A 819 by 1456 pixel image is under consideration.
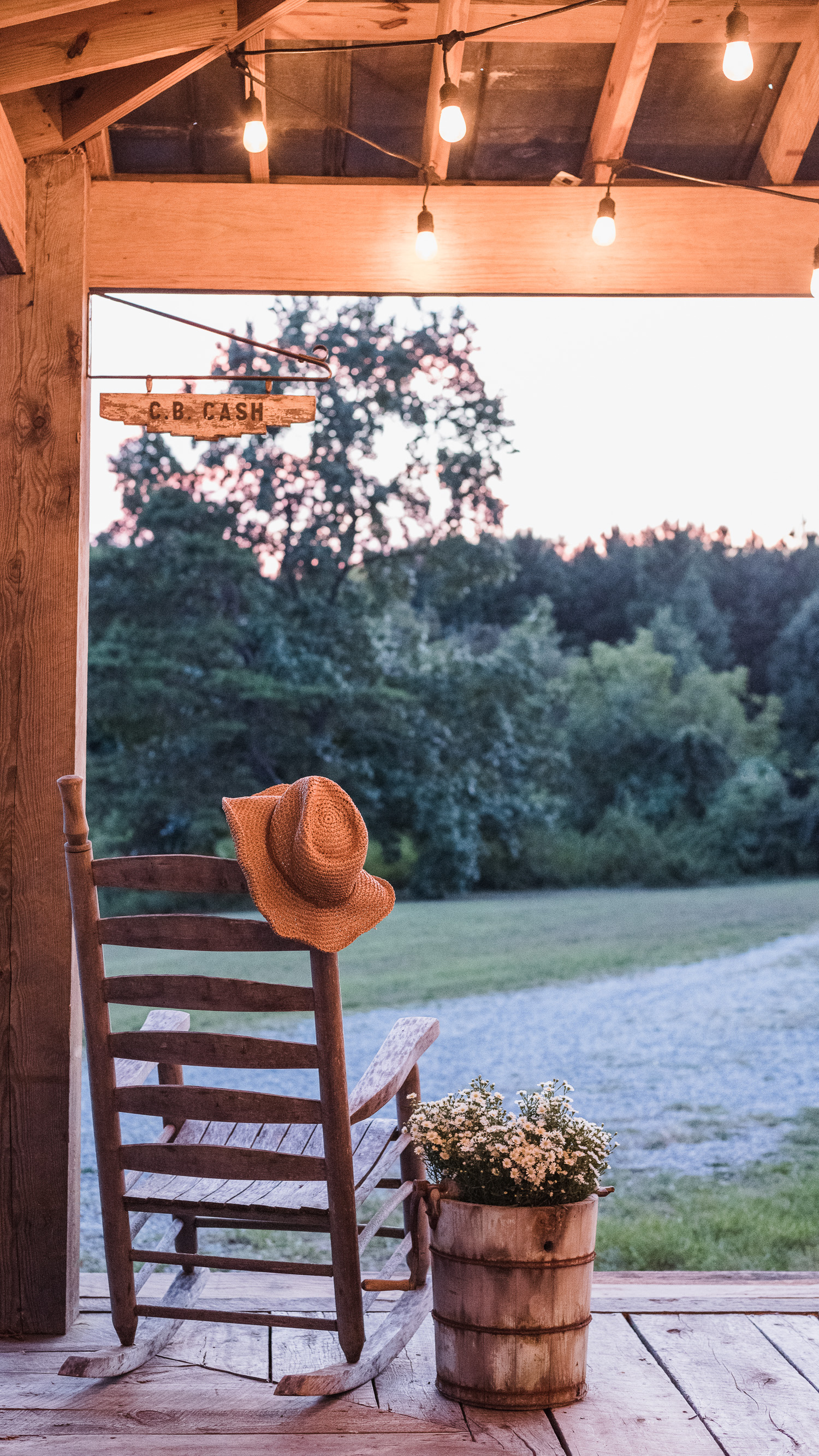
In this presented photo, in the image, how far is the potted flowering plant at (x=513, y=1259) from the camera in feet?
6.47

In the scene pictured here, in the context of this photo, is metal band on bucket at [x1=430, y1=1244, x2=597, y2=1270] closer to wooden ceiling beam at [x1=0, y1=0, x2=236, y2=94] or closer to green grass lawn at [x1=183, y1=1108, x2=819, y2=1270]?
wooden ceiling beam at [x1=0, y1=0, x2=236, y2=94]

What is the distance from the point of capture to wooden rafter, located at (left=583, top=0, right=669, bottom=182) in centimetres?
233

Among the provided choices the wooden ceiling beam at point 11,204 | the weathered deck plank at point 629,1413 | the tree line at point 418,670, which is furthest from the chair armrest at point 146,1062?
the tree line at point 418,670

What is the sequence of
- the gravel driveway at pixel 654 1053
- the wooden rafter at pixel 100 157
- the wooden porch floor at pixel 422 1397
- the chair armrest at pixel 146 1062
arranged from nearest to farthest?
1. the wooden porch floor at pixel 422 1397
2. the chair armrest at pixel 146 1062
3. the wooden rafter at pixel 100 157
4. the gravel driveway at pixel 654 1053

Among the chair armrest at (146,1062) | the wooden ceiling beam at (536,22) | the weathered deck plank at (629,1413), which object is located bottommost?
the weathered deck plank at (629,1413)

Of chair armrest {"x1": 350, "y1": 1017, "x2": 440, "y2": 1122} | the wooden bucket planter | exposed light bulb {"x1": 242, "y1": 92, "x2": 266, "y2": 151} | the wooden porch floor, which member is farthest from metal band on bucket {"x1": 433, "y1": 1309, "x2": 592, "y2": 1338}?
exposed light bulb {"x1": 242, "y1": 92, "x2": 266, "y2": 151}

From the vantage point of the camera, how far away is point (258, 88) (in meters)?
2.46

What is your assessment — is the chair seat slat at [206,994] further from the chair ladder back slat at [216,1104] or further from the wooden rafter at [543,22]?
the wooden rafter at [543,22]

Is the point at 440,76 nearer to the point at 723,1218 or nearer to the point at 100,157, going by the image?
the point at 100,157

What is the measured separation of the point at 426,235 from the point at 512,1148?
1688 millimetres

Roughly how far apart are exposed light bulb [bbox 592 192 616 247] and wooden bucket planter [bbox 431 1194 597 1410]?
1773 mm

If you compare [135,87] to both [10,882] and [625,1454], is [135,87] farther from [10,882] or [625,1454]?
[625,1454]

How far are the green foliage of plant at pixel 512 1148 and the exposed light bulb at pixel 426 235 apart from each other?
1.59 meters

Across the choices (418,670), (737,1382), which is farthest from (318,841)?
(418,670)
